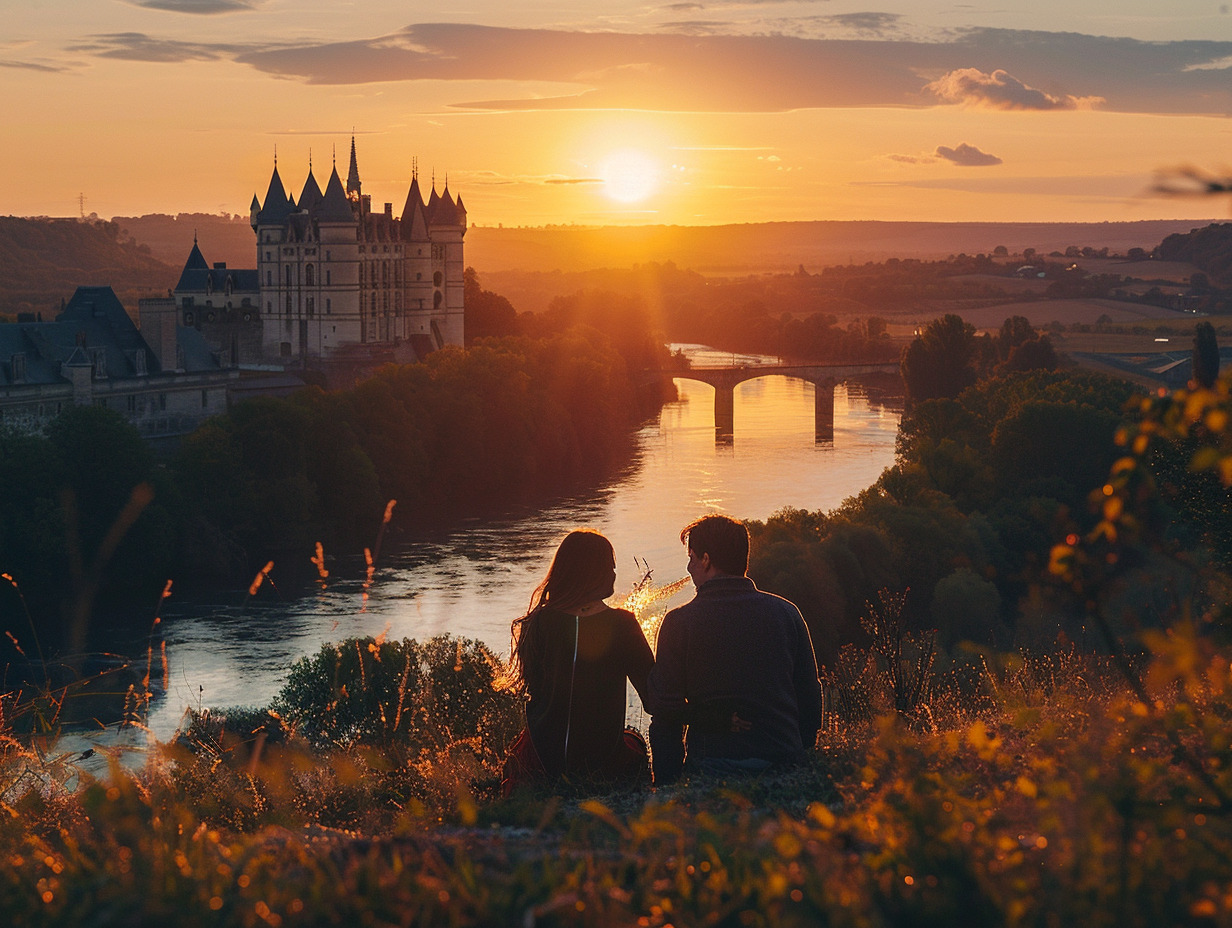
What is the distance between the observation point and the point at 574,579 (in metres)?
4.87

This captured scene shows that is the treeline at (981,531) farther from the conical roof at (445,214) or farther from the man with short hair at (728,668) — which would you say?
the conical roof at (445,214)

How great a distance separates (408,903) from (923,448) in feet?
115

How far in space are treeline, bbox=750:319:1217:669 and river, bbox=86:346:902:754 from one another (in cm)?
257

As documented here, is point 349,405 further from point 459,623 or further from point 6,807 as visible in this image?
point 6,807

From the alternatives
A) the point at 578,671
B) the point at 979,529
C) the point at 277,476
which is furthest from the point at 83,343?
the point at 578,671

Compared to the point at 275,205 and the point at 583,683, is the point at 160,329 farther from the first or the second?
the point at 583,683

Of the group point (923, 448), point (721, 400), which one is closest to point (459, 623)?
point (923, 448)

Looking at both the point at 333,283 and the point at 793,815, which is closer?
the point at 793,815

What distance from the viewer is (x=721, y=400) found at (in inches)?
2474

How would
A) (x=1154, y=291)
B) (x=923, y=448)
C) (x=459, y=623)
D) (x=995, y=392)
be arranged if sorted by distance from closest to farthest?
1. (x=459, y=623)
2. (x=923, y=448)
3. (x=995, y=392)
4. (x=1154, y=291)

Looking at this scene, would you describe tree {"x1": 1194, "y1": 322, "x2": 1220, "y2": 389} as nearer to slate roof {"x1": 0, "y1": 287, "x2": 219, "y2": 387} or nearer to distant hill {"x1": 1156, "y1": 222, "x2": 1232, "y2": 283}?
slate roof {"x1": 0, "y1": 287, "x2": 219, "y2": 387}

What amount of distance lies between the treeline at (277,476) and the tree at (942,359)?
13066 mm

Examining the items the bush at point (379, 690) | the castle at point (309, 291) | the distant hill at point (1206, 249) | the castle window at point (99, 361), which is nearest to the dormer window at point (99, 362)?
the castle window at point (99, 361)

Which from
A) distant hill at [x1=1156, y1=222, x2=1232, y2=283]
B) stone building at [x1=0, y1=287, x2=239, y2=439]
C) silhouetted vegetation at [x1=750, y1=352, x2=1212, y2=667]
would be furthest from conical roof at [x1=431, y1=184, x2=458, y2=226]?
distant hill at [x1=1156, y1=222, x2=1232, y2=283]
